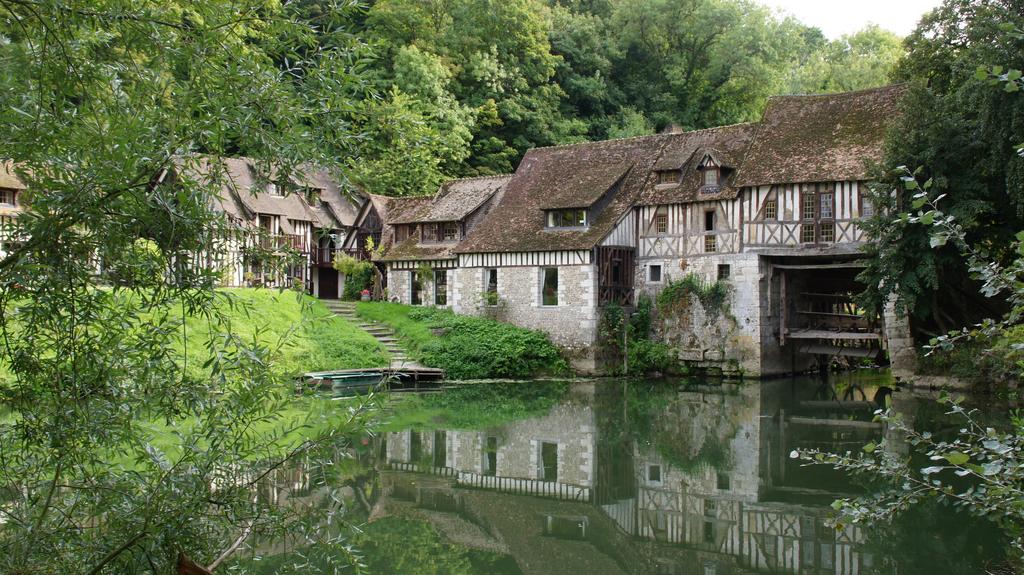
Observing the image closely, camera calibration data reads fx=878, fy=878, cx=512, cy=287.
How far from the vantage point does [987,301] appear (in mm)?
19766

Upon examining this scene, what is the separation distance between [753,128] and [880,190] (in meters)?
6.89

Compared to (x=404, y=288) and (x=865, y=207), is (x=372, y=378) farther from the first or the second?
(x=865, y=207)

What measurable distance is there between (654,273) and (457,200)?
7609mm

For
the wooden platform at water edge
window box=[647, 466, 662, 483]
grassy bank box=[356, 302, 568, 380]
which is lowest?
window box=[647, 466, 662, 483]

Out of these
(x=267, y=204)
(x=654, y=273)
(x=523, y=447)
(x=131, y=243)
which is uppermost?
(x=267, y=204)

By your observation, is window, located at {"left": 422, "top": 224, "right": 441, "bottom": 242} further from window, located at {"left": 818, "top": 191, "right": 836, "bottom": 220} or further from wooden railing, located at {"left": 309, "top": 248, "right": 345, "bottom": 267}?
window, located at {"left": 818, "top": 191, "right": 836, "bottom": 220}

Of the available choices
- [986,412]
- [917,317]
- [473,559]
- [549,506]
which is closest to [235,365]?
[473,559]

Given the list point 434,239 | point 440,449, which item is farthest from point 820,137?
point 440,449

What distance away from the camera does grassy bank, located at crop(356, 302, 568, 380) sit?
23.1 metres

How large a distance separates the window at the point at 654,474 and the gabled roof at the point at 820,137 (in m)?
11.5

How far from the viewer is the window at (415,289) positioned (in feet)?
95.0

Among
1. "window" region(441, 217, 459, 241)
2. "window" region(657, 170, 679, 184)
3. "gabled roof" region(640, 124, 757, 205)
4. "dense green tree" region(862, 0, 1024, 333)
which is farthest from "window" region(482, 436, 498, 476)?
"window" region(441, 217, 459, 241)

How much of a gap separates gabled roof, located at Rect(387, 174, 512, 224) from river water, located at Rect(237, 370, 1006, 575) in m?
11.7

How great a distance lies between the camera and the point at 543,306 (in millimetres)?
25188
